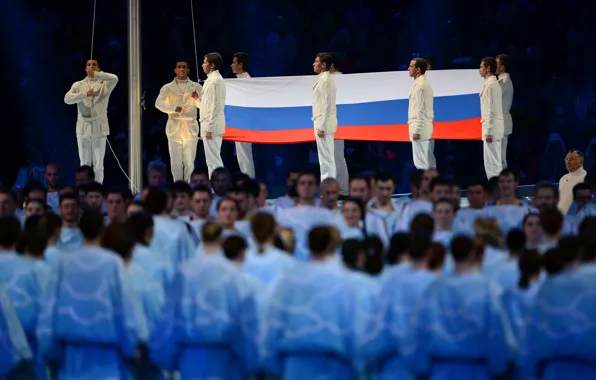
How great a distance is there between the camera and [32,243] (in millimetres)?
7418

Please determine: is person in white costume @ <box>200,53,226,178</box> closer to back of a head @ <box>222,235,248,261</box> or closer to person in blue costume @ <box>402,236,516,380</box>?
back of a head @ <box>222,235,248,261</box>

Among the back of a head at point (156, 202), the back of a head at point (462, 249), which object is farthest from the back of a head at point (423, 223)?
the back of a head at point (156, 202)

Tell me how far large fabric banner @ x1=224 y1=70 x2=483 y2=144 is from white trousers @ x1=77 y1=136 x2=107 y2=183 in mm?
1525

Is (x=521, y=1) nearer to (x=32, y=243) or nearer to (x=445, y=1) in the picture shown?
(x=445, y=1)

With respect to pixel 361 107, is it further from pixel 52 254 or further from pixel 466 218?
pixel 52 254

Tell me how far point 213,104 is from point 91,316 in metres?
6.86

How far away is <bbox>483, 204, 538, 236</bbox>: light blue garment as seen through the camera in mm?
9094

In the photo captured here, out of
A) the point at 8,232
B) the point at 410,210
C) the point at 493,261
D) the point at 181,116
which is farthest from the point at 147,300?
the point at 181,116

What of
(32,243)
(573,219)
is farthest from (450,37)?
(32,243)

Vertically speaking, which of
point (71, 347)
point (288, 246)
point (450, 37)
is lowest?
point (71, 347)

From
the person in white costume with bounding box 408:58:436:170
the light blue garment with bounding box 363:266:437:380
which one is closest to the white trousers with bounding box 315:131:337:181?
the person in white costume with bounding box 408:58:436:170

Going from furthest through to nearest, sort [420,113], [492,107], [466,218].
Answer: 1. [492,107]
2. [420,113]
3. [466,218]

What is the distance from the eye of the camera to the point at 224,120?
1387cm

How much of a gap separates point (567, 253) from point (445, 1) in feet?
34.5
